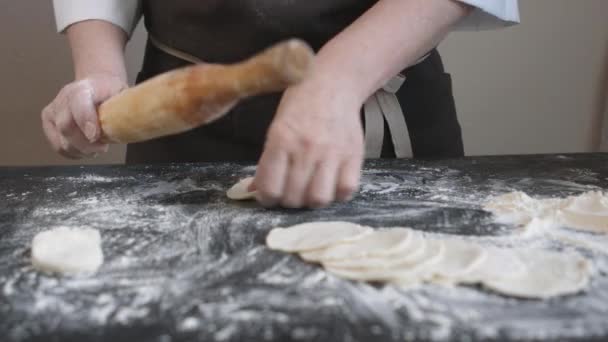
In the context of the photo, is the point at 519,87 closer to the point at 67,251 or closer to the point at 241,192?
the point at 241,192

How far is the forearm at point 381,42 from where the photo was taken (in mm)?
913

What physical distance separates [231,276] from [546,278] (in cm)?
37

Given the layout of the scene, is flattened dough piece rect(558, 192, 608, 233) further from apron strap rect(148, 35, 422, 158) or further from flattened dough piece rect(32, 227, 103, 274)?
flattened dough piece rect(32, 227, 103, 274)

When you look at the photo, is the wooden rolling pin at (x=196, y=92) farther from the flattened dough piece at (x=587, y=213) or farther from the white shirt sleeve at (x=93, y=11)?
the flattened dough piece at (x=587, y=213)

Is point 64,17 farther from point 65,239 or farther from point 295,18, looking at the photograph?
point 65,239

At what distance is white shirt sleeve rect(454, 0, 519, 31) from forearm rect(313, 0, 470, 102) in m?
0.06

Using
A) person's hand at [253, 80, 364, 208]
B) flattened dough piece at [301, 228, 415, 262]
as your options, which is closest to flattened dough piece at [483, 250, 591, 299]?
flattened dough piece at [301, 228, 415, 262]

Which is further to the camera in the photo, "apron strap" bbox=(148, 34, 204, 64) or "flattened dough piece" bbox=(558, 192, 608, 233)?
"apron strap" bbox=(148, 34, 204, 64)

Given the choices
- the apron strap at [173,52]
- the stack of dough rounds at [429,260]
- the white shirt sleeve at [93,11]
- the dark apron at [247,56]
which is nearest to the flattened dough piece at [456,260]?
the stack of dough rounds at [429,260]

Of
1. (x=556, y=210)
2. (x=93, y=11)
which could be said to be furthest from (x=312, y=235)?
(x=93, y=11)

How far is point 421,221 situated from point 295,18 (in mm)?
500

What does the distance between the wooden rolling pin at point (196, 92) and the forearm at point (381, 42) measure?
178mm

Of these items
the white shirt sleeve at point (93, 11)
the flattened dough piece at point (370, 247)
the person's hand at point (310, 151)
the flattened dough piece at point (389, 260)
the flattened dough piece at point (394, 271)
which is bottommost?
the flattened dough piece at point (394, 271)

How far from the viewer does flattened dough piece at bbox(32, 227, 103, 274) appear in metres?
0.70
